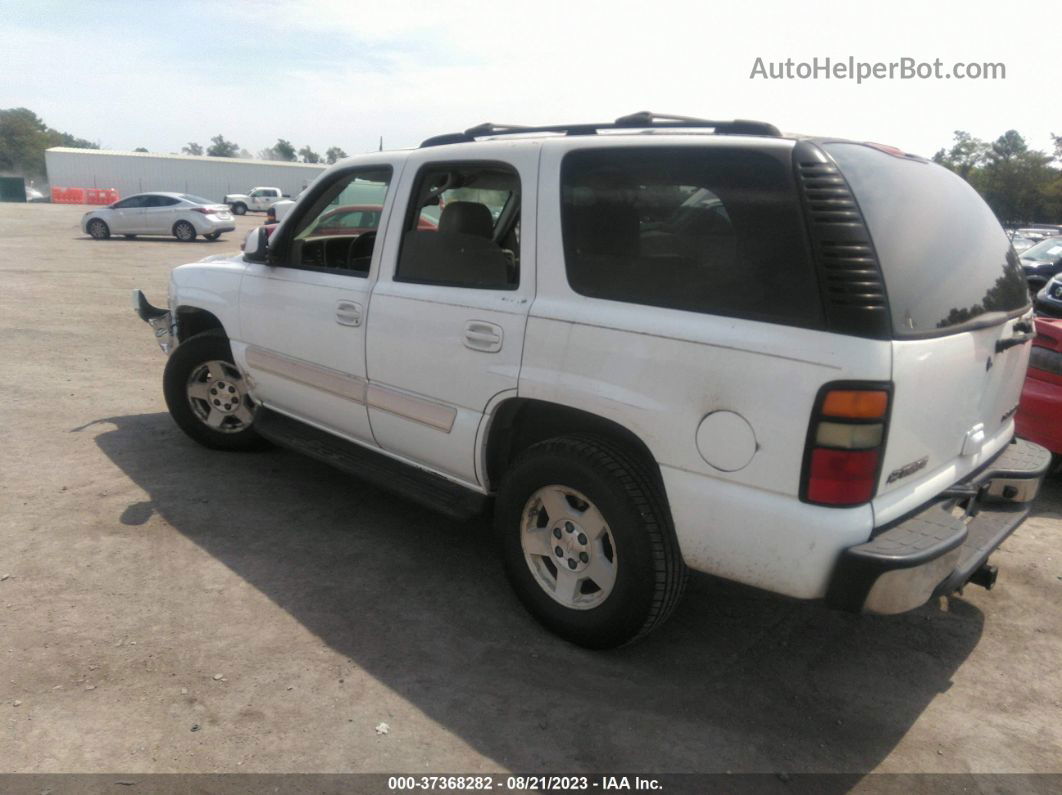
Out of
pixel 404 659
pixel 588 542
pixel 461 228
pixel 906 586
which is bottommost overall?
pixel 404 659

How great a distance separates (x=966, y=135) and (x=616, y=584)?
81.5 metres

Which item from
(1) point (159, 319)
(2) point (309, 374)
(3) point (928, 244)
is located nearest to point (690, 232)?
(3) point (928, 244)

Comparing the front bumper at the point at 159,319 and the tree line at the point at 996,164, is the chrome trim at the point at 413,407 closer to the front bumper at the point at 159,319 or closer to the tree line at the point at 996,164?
the front bumper at the point at 159,319

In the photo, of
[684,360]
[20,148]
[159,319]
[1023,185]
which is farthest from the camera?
[20,148]

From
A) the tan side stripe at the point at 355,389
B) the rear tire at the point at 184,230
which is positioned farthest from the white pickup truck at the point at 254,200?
the tan side stripe at the point at 355,389

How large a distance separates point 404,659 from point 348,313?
1.66 metres

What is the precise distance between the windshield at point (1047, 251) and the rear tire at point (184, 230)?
21979 millimetres

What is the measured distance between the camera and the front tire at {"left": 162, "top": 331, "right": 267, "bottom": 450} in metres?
5.01

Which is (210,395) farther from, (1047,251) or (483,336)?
(1047,251)

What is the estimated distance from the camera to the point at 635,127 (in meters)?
3.17

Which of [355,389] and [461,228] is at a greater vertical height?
[461,228]

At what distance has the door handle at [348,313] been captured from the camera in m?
3.88

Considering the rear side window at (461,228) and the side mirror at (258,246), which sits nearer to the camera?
the rear side window at (461,228)

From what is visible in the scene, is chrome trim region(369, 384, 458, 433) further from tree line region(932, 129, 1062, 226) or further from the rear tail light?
tree line region(932, 129, 1062, 226)
